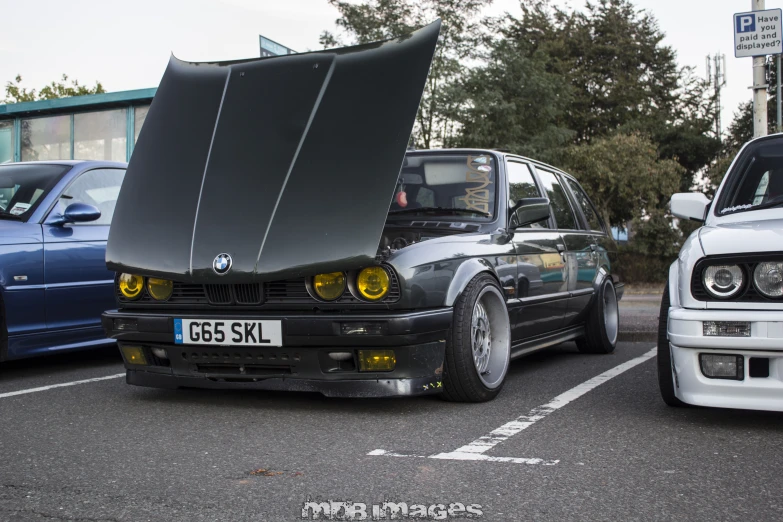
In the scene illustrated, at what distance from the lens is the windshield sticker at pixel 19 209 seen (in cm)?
578

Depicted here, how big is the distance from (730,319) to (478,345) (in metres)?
1.42

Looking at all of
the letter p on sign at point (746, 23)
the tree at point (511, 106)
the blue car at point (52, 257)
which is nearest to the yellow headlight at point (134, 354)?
the blue car at point (52, 257)

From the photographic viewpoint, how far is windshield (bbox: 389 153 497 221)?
5215 mm

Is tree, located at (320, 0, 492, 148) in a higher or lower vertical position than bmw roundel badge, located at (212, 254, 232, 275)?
higher

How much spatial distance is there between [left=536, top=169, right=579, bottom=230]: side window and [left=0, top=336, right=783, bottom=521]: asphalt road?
5.31 feet

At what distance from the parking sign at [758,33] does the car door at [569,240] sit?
4.51 meters

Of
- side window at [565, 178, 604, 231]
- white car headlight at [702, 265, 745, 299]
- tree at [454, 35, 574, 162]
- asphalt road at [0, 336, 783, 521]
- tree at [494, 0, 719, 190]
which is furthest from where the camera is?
tree at [494, 0, 719, 190]

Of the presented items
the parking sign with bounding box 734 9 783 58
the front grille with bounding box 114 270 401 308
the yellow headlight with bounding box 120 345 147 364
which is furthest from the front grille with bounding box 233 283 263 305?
the parking sign with bounding box 734 9 783 58

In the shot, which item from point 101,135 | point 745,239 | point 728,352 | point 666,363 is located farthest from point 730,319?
point 101,135

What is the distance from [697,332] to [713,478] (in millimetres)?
821

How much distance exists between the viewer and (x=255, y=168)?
14.6 ft

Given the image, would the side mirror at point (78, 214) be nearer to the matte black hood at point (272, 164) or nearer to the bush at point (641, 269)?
the matte black hood at point (272, 164)

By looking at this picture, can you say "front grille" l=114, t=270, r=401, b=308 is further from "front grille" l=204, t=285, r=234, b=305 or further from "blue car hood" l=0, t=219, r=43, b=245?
"blue car hood" l=0, t=219, r=43, b=245

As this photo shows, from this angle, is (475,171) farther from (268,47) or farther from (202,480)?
(268,47)
